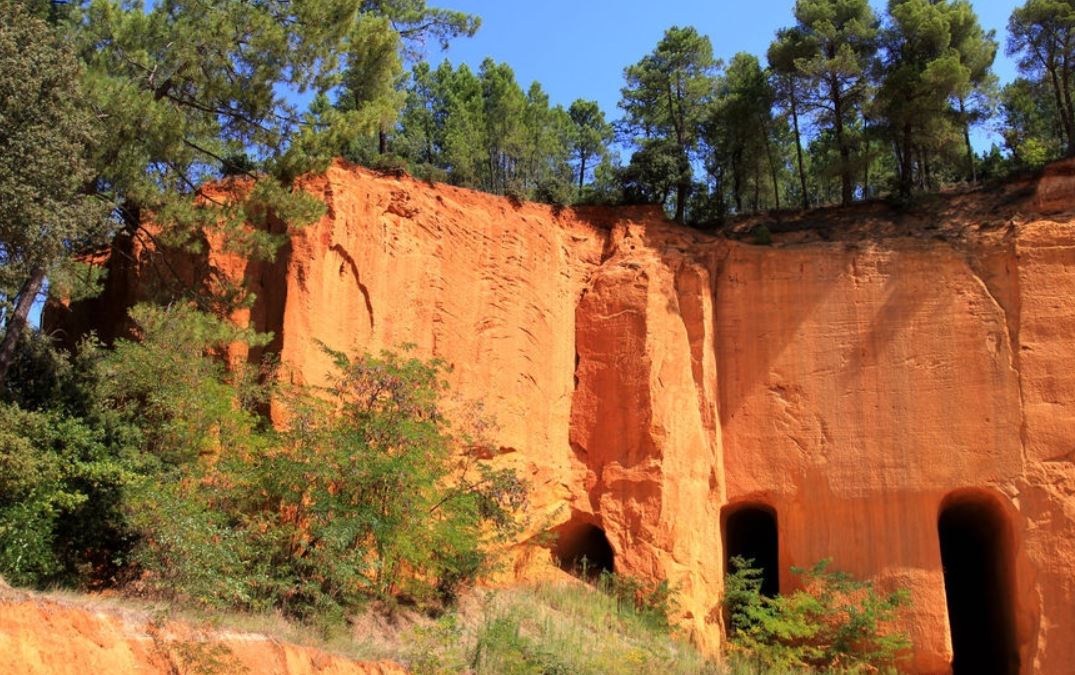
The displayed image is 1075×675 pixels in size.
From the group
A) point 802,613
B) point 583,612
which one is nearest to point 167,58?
point 583,612

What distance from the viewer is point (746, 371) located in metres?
22.5

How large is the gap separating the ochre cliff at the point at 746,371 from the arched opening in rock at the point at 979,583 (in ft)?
0.38

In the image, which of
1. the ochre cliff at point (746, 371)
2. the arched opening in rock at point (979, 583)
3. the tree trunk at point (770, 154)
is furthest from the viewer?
the tree trunk at point (770, 154)

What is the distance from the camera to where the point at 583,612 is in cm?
1783

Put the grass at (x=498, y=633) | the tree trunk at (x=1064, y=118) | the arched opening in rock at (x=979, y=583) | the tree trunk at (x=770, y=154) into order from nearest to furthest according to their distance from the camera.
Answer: the grass at (x=498, y=633) → the arched opening in rock at (x=979, y=583) → the tree trunk at (x=1064, y=118) → the tree trunk at (x=770, y=154)

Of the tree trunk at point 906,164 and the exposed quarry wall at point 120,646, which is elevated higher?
the tree trunk at point 906,164

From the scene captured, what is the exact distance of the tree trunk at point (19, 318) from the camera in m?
13.9

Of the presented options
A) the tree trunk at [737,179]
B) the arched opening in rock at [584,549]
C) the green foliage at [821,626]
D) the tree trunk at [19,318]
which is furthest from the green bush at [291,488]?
the tree trunk at [737,179]

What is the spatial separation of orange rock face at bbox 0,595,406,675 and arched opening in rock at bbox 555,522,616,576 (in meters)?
8.69

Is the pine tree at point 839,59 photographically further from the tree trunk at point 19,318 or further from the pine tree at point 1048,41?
the tree trunk at point 19,318

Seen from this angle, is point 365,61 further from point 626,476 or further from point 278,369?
point 626,476

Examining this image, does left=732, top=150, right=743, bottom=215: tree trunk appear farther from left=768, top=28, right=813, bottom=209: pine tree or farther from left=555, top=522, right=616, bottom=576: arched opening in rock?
left=555, top=522, right=616, bottom=576: arched opening in rock

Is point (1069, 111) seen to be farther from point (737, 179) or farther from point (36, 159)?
point (36, 159)

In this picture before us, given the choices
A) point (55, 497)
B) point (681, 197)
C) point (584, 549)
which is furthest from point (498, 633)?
point (681, 197)
